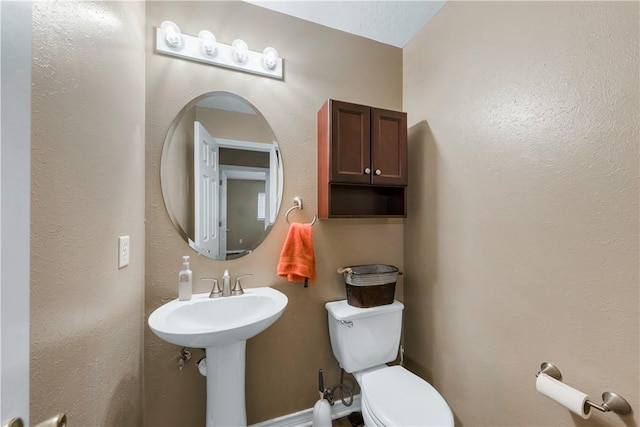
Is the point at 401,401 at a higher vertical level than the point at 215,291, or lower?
lower

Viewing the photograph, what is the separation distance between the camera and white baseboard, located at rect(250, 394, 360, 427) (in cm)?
142

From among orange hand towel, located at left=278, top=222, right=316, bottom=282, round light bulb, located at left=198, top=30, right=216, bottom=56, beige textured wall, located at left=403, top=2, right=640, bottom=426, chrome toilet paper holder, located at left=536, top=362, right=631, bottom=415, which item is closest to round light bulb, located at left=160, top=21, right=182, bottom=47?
round light bulb, located at left=198, top=30, right=216, bottom=56

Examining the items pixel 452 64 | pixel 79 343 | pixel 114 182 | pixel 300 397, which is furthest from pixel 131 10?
Result: pixel 300 397

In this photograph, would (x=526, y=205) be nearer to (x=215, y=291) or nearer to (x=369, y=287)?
(x=369, y=287)

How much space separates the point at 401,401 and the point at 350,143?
51.0 inches

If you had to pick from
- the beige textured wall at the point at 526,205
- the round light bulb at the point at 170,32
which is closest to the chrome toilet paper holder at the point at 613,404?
the beige textured wall at the point at 526,205

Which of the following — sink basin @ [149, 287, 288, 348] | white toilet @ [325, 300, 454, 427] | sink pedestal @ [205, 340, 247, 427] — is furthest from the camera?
sink pedestal @ [205, 340, 247, 427]

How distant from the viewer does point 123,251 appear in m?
0.97

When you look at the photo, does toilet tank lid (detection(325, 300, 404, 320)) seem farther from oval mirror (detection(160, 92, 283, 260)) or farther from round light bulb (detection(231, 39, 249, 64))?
round light bulb (detection(231, 39, 249, 64))

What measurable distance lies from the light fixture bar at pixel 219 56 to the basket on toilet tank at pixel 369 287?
1230 millimetres

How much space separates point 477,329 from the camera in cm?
122

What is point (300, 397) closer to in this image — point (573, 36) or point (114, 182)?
point (114, 182)

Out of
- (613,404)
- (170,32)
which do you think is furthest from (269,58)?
(613,404)

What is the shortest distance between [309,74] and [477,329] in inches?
66.4
